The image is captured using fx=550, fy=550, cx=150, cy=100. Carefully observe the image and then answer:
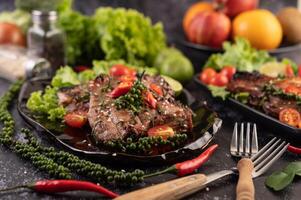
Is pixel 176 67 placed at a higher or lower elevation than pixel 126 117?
lower

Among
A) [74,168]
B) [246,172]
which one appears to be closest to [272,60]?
[246,172]

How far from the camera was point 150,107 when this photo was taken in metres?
2.46

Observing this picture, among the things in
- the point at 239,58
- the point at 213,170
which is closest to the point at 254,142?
the point at 213,170

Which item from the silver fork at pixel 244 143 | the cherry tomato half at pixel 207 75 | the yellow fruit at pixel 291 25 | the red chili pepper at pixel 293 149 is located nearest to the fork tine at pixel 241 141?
the silver fork at pixel 244 143

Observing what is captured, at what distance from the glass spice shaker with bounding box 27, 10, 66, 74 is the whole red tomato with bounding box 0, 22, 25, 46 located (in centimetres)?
34

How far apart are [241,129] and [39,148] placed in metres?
0.93

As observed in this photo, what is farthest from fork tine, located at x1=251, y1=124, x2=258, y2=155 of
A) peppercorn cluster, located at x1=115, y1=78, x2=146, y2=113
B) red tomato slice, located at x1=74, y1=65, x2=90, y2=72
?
red tomato slice, located at x1=74, y1=65, x2=90, y2=72

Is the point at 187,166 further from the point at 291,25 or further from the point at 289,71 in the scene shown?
the point at 291,25

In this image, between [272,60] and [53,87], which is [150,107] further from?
[272,60]

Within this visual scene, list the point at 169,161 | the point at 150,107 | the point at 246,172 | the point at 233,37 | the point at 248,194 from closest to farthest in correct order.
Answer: the point at 248,194 → the point at 246,172 → the point at 169,161 → the point at 150,107 → the point at 233,37

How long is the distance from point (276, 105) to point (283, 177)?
23.4 inches

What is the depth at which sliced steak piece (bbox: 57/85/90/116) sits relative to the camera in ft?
8.80

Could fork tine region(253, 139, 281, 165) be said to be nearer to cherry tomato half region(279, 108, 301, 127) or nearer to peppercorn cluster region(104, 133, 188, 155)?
cherry tomato half region(279, 108, 301, 127)

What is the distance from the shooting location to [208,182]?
2100 mm
